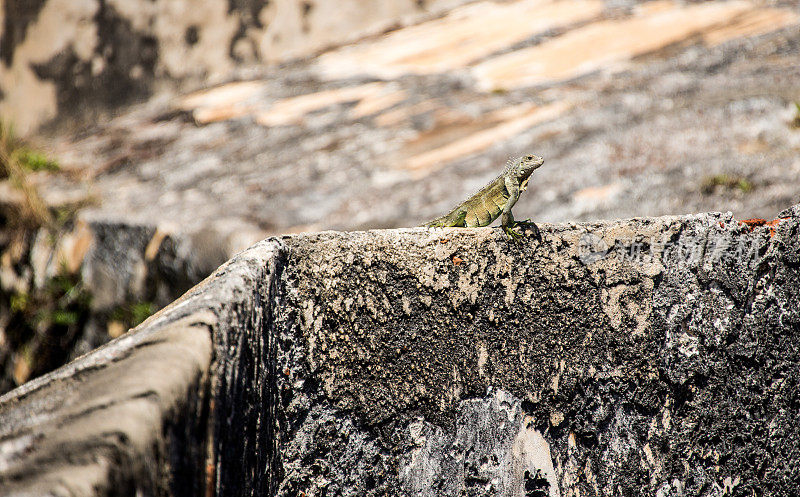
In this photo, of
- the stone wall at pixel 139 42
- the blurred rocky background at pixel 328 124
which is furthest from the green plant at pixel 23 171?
the stone wall at pixel 139 42

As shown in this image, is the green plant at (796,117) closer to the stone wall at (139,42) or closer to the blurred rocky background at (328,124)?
the blurred rocky background at (328,124)

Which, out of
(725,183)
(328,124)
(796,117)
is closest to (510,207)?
(725,183)

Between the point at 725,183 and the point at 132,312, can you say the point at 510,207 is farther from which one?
the point at 132,312

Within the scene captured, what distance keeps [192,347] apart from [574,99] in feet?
11.7

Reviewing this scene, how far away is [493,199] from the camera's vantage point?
2.67 m

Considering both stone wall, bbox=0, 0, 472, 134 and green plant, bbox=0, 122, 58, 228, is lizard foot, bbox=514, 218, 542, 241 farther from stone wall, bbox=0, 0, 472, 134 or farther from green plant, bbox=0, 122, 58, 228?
stone wall, bbox=0, 0, 472, 134

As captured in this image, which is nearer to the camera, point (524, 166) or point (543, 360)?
point (543, 360)

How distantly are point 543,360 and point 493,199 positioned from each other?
98cm

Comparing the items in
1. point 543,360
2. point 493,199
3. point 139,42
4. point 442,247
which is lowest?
point 543,360

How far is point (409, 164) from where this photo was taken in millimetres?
3846

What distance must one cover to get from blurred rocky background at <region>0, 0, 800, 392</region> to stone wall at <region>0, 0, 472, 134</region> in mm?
18

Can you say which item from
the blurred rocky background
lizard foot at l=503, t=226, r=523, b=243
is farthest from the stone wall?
lizard foot at l=503, t=226, r=523, b=243

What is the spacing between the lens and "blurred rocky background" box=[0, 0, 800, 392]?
3.20 m

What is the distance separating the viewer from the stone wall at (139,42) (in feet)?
17.8
